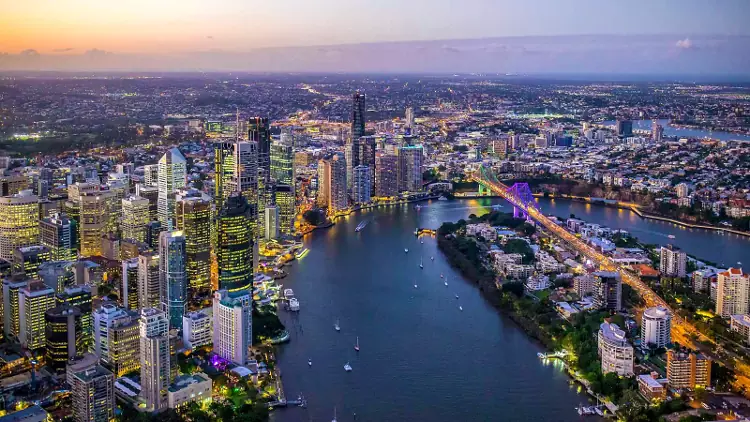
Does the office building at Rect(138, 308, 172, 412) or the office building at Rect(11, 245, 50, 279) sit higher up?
the office building at Rect(11, 245, 50, 279)

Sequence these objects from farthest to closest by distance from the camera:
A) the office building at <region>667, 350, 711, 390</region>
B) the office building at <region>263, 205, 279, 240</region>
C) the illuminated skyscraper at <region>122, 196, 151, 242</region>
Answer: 1. the office building at <region>263, 205, 279, 240</region>
2. the illuminated skyscraper at <region>122, 196, 151, 242</region>
3. the office building at <region>667, 350, 711, 390</region>

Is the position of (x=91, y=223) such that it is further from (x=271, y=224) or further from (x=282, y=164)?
(x=282, y=164)

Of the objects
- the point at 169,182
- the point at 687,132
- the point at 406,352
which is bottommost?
the point at 406,352

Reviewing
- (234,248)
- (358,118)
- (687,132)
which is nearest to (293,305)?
(234,248)

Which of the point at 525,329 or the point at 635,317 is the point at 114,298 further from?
the point at 635,317

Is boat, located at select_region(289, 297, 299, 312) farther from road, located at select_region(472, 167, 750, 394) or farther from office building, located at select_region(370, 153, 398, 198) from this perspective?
office building, located at select_region(370, 153, 398, 198)

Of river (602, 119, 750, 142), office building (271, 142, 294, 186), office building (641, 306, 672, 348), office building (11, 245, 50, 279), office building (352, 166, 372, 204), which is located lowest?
office building (641, 306, 672, 348)

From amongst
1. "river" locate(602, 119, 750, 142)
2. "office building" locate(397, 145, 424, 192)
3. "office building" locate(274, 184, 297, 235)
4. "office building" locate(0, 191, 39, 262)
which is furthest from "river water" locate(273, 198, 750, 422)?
"river" locate(602, 119, 750, 142)
